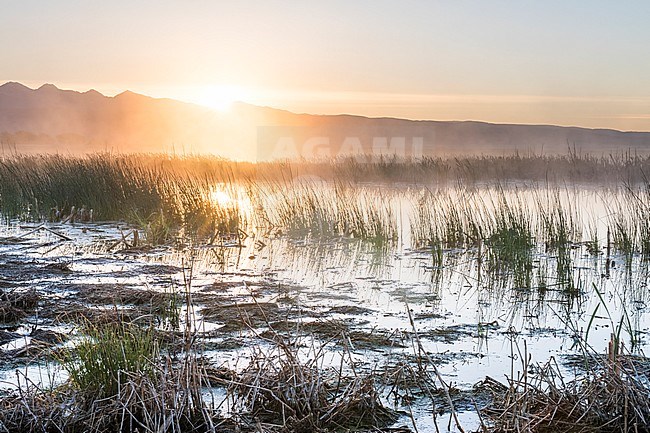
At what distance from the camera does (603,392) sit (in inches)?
127

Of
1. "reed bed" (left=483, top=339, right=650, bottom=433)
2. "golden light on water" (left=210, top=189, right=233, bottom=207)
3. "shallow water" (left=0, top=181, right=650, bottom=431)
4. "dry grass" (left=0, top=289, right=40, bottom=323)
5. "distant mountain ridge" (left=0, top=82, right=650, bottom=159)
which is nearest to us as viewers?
"reed bed" (left=483, top=339, right=650, bottom=433)

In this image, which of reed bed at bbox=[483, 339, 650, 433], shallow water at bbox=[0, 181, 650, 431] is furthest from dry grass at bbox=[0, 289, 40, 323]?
reed bed at bbox=[483, 339, 650, 433]

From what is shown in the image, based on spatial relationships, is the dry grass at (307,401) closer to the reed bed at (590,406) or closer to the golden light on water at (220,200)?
the reed bed at (590,406)

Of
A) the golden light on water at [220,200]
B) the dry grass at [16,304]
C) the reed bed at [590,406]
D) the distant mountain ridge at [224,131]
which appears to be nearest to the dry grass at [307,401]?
the reed bed at [590,406]

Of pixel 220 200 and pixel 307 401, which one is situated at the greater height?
pixel 220 200

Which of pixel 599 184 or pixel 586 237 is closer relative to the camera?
pixel 586 237

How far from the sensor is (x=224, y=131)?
8944cm

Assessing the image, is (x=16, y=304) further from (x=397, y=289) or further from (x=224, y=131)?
(x=224, y=131)

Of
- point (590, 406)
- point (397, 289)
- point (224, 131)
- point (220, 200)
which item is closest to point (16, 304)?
point (397, 289)

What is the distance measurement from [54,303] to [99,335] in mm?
2160

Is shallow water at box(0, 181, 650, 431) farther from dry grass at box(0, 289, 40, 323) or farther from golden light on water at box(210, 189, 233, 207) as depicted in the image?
golden light on water at box(210, 189, 233, 207)

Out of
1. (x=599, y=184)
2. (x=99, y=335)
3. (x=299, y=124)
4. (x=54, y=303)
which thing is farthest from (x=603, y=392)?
(x=299, y=124)

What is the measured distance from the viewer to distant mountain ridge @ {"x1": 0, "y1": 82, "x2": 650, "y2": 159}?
63.9 metres

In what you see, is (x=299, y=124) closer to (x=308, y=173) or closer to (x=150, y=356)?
(x=308, y=173)
